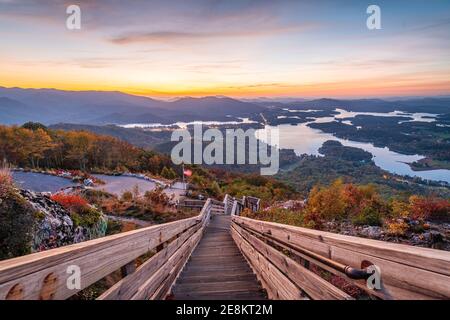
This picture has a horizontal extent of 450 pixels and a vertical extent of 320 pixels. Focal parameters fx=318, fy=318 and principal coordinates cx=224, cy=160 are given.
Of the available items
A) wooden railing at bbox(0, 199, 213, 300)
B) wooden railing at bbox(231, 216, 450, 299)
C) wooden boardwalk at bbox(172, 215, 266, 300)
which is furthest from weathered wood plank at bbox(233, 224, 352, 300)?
wooden railing at bbox(0, 199, 213, 300)

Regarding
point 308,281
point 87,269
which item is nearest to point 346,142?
point 308,281

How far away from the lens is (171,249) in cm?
394

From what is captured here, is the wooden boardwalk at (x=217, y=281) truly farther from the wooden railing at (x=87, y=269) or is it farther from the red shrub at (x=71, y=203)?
the red shrub at (x=71, y=203)

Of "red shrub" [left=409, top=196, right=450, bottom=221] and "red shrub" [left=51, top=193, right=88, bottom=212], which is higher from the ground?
"red shrub" [left=51, top=193, right=88, bottom=212]

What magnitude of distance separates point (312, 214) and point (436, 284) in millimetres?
8783

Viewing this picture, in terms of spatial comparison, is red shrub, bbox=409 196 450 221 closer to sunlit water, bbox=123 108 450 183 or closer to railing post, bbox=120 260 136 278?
railing post, bbox=120 260 136 278

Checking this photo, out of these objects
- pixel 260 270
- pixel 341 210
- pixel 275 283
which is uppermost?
pixel 275 283

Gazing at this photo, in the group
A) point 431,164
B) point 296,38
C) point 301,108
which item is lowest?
point 431,164

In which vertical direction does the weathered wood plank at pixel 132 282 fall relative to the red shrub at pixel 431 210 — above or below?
above

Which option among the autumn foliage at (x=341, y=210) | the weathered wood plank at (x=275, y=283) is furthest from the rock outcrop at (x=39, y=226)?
the autumn foliage at (x=341, y=210)

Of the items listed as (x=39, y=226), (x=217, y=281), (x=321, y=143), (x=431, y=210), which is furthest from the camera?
(x=321, y=143)

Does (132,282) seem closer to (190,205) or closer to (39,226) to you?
(39,226)
